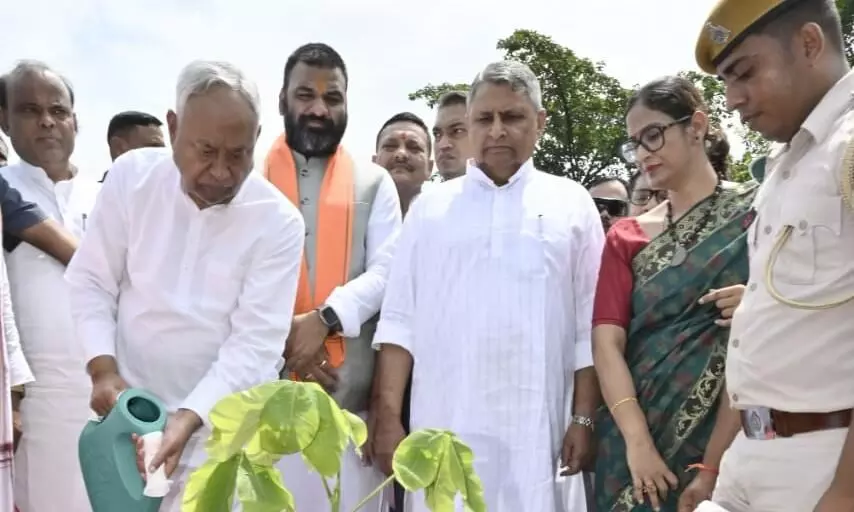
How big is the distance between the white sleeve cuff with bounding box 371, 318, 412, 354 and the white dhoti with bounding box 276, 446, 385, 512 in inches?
15.8

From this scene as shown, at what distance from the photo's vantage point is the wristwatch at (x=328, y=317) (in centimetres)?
311

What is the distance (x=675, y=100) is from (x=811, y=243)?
115 cm

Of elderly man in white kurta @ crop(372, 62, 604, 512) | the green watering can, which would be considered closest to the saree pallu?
elderly man in white kurta @ crop(372, 62, 604, 512)

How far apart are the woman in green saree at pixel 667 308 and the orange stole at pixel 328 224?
37.9 inches

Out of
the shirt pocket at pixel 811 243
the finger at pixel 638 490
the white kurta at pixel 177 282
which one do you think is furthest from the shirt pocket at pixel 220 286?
the shirt pocket at pixel 811 243

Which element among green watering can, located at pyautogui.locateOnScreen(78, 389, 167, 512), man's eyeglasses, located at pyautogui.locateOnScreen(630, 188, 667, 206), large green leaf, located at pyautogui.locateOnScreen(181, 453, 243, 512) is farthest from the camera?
man's eyeglasses, located at pyautogui.locateOnScreen(630, 188, 667, 206)

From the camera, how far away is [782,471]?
1.83 m

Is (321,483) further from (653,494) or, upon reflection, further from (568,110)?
(568,110)

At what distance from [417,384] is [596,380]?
62cm

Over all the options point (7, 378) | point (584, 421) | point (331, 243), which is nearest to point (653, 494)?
point (584, 421)

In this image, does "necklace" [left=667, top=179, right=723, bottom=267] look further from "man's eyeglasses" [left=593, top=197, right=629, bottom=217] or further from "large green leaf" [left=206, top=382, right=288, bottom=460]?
"man's eyeglasses" [left=593, top=197, right=629, bottom=217]

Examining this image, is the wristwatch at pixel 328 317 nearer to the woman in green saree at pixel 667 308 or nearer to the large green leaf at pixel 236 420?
the woman in green saree at pixel 667 308

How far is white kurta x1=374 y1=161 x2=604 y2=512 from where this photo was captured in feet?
9.84

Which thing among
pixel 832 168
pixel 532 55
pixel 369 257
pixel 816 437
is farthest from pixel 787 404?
pixel 532 55
